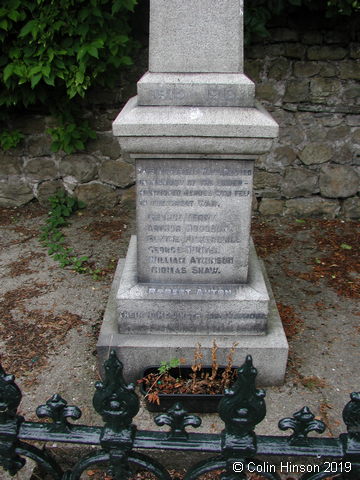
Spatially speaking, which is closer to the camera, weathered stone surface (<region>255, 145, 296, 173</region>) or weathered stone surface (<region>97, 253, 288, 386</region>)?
weathered stone surface (<region>97, 253, 288, 386</region>)

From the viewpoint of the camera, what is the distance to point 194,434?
1.37 metres

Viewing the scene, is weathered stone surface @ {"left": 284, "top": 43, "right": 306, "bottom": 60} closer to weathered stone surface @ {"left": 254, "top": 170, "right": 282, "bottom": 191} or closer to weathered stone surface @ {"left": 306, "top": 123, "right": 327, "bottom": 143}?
weathered stone surface @ {"left": 306, "top": 123, "right": 327, "bottom": 143}

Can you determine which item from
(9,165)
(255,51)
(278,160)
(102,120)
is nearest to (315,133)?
(278,160)

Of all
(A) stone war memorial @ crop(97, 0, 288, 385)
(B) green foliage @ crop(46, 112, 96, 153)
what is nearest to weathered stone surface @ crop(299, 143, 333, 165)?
(B) green foliage @ crop(46, 112, 96, 153)

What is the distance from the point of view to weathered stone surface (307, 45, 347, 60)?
168 inches

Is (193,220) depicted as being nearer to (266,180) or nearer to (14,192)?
(266,180)

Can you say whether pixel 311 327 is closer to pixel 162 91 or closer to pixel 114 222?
pixel 162 91

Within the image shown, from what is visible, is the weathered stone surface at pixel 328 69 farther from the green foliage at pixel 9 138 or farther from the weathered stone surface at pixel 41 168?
the green foliage at pixel 9 138

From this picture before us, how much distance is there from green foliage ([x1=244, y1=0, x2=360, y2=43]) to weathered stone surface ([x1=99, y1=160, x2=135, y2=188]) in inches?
67.7

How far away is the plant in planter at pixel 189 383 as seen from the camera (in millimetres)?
2299

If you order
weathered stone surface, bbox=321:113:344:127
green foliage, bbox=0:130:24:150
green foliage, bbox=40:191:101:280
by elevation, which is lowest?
green foliage, bbox=40:191:101:280

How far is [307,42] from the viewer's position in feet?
A: 14.0

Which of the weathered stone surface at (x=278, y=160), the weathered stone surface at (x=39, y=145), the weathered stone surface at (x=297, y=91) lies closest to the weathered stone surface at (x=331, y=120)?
the weathered stone surface at (x=297, y=91)

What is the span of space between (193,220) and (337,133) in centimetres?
272
